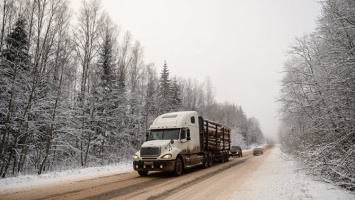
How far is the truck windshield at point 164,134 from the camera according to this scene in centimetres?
1388

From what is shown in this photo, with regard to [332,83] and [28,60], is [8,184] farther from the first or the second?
[332,83]

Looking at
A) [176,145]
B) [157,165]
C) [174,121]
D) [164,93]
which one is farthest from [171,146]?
[164,93]

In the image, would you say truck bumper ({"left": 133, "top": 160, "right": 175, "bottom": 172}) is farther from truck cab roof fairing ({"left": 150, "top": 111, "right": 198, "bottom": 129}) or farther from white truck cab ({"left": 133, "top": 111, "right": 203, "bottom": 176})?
truck cab roof fairing ({"left": 150, "top": 111, "right": 198, "bottom": 129})

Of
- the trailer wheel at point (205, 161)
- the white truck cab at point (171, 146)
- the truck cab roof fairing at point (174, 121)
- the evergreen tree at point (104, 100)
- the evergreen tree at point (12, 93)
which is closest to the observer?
the white truck cab at point (171, 146)

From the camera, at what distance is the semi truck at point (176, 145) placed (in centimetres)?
1247

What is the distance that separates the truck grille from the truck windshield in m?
1.42

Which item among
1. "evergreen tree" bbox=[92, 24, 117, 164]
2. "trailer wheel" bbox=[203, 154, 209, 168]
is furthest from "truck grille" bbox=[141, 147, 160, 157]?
"evergreen tree" bbox=[92, 24, 117, 164]

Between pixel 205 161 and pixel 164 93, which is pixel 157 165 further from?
pixel 164 93

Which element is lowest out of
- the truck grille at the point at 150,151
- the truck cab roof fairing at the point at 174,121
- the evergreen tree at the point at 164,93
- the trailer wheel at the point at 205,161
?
the trailer wheel at the point at 205,161

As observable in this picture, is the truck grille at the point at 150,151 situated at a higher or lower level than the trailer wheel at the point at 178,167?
higher

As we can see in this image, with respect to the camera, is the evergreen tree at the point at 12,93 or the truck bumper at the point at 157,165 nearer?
the truck bumper at the point at 157,165

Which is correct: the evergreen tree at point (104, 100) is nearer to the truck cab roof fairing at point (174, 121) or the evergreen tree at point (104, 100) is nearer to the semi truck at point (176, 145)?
the truck cab roof fairing at point (174, 121)

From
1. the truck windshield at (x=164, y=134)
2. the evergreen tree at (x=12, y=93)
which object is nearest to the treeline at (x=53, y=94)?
the evergreen tree at (x=12, y=93)

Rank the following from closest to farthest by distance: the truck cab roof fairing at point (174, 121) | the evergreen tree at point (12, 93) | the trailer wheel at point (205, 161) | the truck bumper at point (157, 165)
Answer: the truck bumper at point (157, 165) → the evergreen tree at point (12, 93) → the truck cab roof fairing at point (174, 121) → the trailer wheel at point (205, 161)
